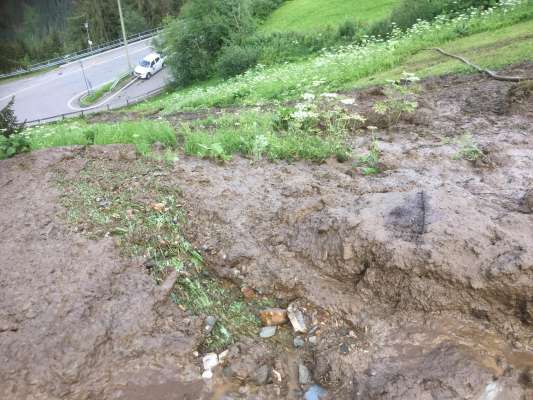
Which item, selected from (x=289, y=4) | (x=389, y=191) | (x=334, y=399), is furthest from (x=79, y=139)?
(x=289, y=4)

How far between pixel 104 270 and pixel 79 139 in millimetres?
4045

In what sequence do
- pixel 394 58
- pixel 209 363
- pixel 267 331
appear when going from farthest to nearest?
pixel 394 58 → pixel 267 331 → pixel 209 363

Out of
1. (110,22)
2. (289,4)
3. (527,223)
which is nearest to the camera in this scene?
(527,223)

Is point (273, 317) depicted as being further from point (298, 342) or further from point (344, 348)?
point (344, 348)

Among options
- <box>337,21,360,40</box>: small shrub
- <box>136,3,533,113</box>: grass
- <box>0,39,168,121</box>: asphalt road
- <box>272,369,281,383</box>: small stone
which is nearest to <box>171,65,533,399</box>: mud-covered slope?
<box>272,369,281,383</box>: small stone

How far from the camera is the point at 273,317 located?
3.42 metres

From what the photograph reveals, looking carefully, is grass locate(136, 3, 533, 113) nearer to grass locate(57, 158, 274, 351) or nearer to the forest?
grass locate(57, 158, 274, 351)

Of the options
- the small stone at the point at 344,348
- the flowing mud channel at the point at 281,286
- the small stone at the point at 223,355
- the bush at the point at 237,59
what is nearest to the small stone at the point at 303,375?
the flowing mud channel at the point at 281,286

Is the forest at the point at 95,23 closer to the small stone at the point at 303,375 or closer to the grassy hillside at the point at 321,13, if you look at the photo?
the grassy hillside at the point at 321,13

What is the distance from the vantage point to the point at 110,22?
186ft

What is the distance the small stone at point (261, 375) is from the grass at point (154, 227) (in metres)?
0.33

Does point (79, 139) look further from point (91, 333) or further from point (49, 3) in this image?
point (49, 3)

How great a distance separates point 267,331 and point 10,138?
487 cm

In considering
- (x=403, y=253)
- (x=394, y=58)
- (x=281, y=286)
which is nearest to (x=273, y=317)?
(x=281, y=286)
